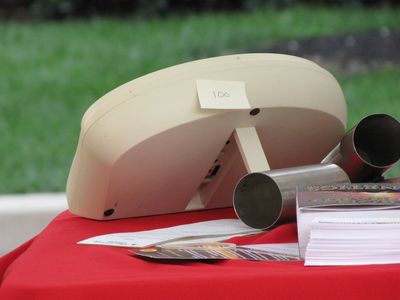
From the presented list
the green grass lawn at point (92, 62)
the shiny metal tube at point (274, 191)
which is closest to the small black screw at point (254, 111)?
the shiny metal tube at point (274, 191)

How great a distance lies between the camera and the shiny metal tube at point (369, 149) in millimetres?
1806

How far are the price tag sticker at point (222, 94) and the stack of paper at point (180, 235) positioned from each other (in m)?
0.20

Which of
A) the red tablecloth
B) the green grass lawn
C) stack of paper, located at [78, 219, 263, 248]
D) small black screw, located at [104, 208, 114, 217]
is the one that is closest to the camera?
the red tablecloth

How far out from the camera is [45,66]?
608 cm

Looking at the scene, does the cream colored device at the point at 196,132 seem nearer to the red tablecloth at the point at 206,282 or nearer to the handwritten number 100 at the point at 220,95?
the handwritten number 100 at the point at 220,95

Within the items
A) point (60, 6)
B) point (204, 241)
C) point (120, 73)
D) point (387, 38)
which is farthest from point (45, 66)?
point (204, 241)

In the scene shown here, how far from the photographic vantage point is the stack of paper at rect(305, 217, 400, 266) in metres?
1.42

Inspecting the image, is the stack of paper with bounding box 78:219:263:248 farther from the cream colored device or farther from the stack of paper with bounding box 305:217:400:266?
the stack of paper with bounding box 305:217:400:266

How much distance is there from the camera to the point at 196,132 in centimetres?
170

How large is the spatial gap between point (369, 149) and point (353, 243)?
0.46m

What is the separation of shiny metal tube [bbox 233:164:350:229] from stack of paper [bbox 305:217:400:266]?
199mm

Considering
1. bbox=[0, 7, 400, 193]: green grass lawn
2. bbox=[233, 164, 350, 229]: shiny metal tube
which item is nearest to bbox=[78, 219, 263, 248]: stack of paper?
bbox=[233, 164, 350, 229]: shiny metal tube

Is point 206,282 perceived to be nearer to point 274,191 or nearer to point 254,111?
point 274,191

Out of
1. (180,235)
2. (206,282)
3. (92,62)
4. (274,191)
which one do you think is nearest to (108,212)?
(180,235)
